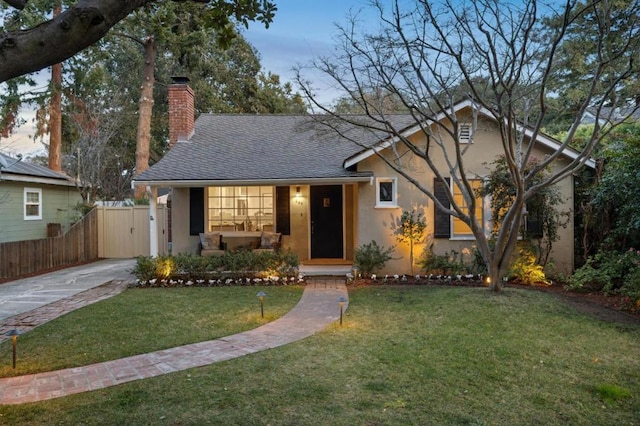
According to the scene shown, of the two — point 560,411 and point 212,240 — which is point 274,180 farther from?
point 560,411

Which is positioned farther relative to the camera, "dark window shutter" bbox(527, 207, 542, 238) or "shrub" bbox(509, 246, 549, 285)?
"dark window shutter" bbox(527, 207, 542, 238)

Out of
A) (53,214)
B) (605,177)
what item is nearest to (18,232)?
(53,214)

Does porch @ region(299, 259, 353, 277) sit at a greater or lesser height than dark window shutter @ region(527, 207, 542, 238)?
lesser

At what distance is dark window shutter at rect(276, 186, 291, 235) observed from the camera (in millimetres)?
12094

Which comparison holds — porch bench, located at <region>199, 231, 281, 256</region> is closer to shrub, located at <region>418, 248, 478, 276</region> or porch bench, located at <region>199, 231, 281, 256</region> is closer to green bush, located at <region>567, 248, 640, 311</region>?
shrub, located at <region>418, 248, 478, 276</region>

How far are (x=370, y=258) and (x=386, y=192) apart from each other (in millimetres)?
1798

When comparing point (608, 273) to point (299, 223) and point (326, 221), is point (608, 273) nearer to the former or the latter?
point (326, 221)

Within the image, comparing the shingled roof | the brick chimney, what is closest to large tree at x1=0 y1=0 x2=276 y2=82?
the shingled roof

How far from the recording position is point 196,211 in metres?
11.7

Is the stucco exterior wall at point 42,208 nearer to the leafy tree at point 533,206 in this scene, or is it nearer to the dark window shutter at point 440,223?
the dark window shutter at point 440,223

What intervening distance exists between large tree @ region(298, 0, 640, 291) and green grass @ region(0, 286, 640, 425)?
2.62 meters

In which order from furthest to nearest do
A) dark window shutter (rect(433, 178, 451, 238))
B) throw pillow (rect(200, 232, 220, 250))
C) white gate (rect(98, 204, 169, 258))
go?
white gate (rect(98, 204, 169, 258)), throw pillow (rect(200, 232, 220, 250)), dark window shutter (rect(433, 178, 451, 238))

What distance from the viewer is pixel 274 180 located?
10.3 metres

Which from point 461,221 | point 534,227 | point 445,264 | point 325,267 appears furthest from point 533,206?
point 325,267
